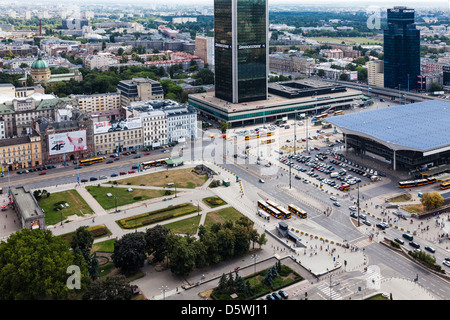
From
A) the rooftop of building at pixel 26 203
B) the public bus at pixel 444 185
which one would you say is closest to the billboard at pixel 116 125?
the rooftop of building at pixel 26 203

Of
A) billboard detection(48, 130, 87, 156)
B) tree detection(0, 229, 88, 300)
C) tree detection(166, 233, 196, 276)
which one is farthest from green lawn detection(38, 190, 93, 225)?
tree detection(166, 233, 196, 276)

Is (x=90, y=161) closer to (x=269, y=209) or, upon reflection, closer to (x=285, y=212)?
(x=269, y=209)

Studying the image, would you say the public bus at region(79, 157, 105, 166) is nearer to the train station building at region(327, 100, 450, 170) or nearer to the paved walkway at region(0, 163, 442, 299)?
the paved walkway at region(0, 163, 442, 299)

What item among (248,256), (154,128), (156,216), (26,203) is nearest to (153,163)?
(154,128)

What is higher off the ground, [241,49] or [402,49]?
[402,49]

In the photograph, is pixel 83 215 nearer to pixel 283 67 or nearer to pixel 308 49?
pixel 283 67

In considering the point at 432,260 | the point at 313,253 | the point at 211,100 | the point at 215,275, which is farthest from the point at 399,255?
the point at 211,100

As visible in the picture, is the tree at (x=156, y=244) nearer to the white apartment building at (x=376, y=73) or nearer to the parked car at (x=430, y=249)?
the parked car at (x=430, y=249)
